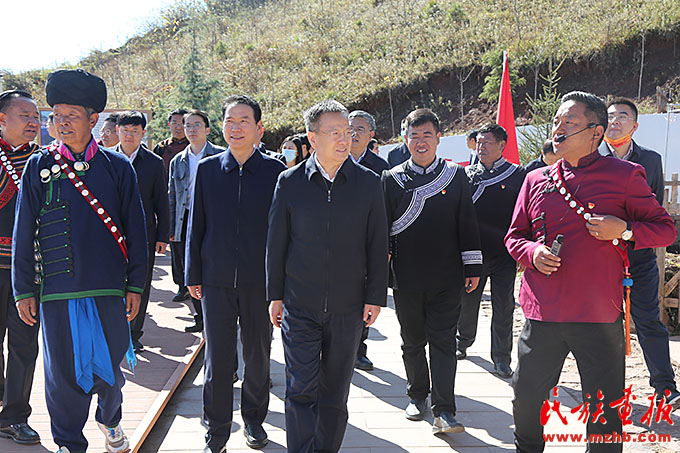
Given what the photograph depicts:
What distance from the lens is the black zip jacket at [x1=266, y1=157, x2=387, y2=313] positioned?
3.08m

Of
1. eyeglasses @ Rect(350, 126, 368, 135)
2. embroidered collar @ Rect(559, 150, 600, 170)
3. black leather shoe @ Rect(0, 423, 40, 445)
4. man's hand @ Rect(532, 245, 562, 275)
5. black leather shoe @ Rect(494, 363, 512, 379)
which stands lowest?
black leather shoe @ Rect(494, 363, 512, 379)

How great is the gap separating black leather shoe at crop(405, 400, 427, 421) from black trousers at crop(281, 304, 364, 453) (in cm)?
107

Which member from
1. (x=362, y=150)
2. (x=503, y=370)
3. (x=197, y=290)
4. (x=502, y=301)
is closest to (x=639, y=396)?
(x=503, y=370)

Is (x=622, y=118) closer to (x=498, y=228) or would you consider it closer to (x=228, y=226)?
(x=498, y=228)

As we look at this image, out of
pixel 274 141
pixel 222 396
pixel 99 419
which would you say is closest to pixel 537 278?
pixel 222 396

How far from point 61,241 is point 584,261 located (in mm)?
2690

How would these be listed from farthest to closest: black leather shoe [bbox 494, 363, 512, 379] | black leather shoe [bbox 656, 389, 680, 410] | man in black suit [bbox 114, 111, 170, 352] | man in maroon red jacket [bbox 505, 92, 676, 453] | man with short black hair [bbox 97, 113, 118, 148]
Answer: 1. man with short black hair [bbox 97, 113, 118, 148]
2. man in black suit [bbox 114, 111, 170, 352]
3. black leather shoe [bbox 494, 363, 512, 379]
4. black leather shoe [bbox 656, 389, 680, 410]
5. man in maroon red jacket [bbox 505, 92, 676, 453]

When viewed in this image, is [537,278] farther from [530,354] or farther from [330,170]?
[330,170]

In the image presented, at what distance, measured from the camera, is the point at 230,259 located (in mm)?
3463

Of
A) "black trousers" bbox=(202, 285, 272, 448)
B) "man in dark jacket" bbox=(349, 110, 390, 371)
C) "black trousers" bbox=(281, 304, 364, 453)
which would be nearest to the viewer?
"black trousers" bbox=(281, 304, 364, 453)

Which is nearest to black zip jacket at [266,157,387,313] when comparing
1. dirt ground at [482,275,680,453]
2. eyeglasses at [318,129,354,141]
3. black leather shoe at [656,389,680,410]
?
eyeglasses at [318,129,354,141]

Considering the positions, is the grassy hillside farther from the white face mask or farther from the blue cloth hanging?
the blue cloth hanging

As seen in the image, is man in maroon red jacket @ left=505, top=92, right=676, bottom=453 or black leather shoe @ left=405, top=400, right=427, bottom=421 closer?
man in maroon red jacket @ left=505, top=92, right=676, bottom=453

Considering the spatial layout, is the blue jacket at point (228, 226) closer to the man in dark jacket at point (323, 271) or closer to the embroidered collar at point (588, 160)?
the man in dark jacket at point (323, 271)
